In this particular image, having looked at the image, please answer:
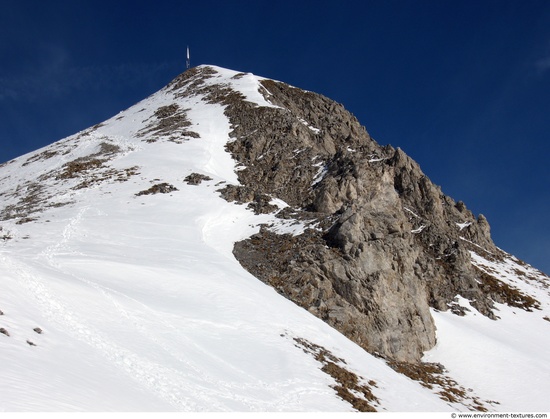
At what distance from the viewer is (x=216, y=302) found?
2152cm

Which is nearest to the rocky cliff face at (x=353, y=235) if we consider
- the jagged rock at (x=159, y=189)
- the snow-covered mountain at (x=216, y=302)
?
the snow-covered mountain at (x=216, y=302)

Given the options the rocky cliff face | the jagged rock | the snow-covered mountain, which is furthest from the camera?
the jagged rock

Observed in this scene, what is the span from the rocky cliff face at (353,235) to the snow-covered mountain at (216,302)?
0.23m

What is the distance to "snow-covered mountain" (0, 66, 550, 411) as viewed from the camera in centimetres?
1316

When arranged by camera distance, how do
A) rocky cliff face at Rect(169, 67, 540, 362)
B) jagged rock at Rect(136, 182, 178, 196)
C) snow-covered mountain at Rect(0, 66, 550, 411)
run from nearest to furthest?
snow-covered mountain at Rect(0, 66, 550, 411)
rocky cliff face at Rect(169, 67, 540, 362)
jagged rock at Rect(136, 182, 178, 196)

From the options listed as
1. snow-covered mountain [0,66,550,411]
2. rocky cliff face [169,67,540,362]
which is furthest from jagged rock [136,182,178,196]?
rocky cliff face [169,67,540,362]

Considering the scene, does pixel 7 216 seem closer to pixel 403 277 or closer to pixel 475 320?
pixel 403 277

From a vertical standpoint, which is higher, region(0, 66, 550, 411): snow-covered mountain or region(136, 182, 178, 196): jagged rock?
region(136, 182, 178, 196): jagged rock

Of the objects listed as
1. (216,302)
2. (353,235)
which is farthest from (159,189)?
(216,302)

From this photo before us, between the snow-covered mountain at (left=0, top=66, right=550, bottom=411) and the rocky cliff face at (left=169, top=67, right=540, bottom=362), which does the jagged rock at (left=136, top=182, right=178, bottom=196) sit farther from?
the rocky cliff face at (left=169, top=67, right=540, bottom=362)

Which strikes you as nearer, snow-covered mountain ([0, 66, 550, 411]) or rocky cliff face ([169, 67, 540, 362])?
snow-covered mountain ([0, 66, 550, 411])

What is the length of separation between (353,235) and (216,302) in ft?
41.8

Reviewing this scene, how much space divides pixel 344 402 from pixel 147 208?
26.9m

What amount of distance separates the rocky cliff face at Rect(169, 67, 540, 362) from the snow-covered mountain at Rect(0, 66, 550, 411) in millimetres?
234
